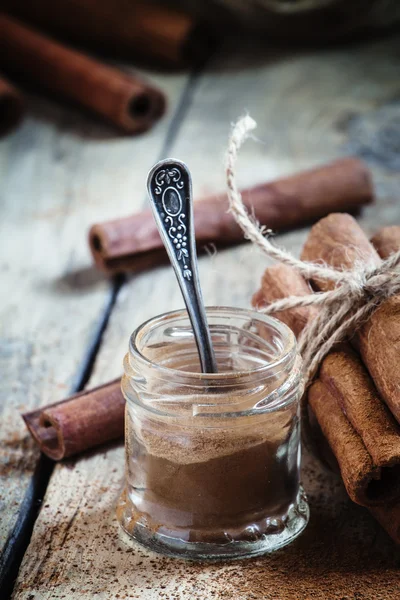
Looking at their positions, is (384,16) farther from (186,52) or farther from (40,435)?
(40,435)

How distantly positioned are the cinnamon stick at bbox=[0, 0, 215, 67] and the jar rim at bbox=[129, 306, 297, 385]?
1.70 metres

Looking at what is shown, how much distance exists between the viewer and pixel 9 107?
2277 millimetres

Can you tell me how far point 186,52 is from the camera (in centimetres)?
256

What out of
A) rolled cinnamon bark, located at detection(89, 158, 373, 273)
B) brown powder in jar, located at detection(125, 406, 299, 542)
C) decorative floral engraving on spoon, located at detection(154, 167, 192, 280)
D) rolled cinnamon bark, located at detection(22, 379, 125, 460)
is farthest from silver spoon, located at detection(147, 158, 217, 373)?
rolled cinnamon bark, located at detection(89, 158, 373, 273)

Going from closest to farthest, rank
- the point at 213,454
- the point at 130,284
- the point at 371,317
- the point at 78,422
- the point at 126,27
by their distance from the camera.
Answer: the point at 213,454 → the point at 371,317 → the point at 78,422 → the point at 130,284 → the point at 126,27

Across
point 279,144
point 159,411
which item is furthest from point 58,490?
point 279,144

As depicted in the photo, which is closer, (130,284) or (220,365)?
(220,365)

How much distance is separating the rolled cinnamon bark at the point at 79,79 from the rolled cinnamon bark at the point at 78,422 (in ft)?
4.13

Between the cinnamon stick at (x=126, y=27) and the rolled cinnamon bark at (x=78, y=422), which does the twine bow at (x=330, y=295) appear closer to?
the rolled cinnamon bark at (x=78, y=422)

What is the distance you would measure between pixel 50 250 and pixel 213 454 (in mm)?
1012

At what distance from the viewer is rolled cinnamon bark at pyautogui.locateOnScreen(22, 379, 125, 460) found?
1056 millimetres

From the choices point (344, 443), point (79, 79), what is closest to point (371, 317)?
point (344, 443)

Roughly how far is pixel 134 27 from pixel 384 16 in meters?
0.74

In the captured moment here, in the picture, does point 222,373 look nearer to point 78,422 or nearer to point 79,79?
point 78,422
